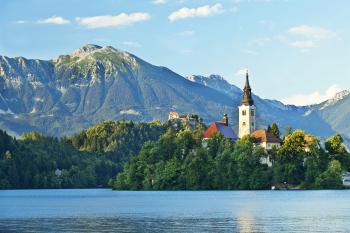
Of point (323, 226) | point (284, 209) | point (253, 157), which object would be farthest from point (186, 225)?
point (253, 157)

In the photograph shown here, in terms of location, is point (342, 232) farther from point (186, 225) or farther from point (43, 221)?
point (43, 221)

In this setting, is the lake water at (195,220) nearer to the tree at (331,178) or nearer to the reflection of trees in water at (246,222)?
the reflection of trees in water at (246,222)

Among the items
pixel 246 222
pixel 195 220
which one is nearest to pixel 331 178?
pixel 195 220

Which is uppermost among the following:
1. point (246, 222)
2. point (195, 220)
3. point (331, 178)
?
point (331, 178)

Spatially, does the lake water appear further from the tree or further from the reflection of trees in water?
the tree

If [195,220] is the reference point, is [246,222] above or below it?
below

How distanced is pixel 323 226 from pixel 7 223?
1306 inches

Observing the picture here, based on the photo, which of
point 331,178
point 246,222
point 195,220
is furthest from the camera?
point 331,178

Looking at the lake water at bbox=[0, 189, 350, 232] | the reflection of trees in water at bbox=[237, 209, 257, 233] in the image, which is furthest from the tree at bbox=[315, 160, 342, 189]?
the reflection of trees in water at bbox=[237, 209, 257, 233]

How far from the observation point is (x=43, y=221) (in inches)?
3669

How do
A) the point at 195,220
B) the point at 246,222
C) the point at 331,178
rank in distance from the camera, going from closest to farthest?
the point at 246,222 < the point at 195,220 < the point at 331,178

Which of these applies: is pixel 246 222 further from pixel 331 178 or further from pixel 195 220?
pixel 331 178

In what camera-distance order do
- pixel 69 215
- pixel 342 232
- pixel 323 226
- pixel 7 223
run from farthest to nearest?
pixel 69 215, pixel 7 223, pixel 323 226, pixel 342 232

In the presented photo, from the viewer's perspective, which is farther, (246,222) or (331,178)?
(331,178)
